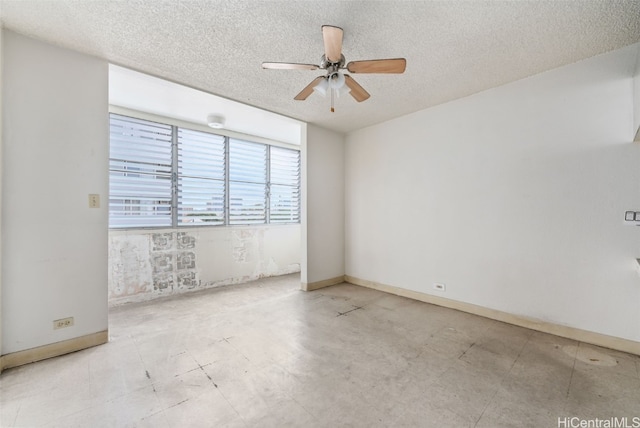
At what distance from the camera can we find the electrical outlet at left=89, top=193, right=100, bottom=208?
256 centimetres

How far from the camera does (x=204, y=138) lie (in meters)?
4.64

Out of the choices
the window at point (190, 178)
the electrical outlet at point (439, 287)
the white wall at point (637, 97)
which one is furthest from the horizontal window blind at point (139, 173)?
the white wall at point (637, 97)

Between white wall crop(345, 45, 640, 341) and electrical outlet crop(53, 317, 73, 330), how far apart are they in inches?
157

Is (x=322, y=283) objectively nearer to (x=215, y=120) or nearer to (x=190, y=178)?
(x=190, y=178)

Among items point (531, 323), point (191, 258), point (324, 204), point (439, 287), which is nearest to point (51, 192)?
point (191, 258)

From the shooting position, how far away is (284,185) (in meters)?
5.85

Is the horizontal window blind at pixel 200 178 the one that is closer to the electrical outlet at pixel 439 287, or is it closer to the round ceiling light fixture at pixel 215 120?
the round ceiling light fixture at pixel 215 120

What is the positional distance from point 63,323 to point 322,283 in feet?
10.8

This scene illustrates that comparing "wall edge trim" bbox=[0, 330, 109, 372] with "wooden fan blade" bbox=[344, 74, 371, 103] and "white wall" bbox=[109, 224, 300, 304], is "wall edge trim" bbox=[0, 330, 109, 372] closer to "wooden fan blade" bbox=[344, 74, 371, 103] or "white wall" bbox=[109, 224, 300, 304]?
"white wall" bbox=[109, 224, 300, 304]

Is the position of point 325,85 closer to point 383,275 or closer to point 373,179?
point 373,179

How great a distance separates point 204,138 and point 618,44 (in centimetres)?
533

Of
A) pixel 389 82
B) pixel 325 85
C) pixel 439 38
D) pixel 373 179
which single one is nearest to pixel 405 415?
pixel 325 85

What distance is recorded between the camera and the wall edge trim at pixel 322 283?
4.42 metres

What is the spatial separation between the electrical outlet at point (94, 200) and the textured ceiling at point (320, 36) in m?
1.39
